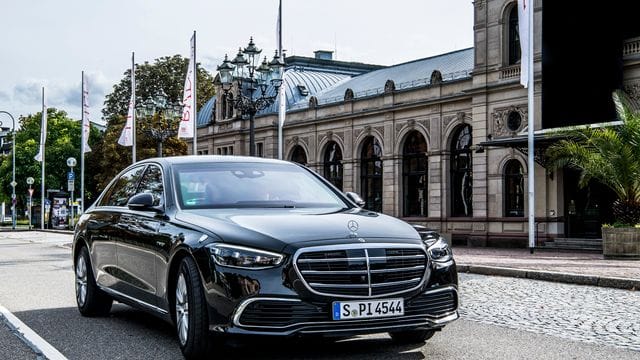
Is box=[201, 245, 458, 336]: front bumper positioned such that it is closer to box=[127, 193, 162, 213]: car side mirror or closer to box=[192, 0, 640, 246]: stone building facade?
box=[127, 193, 162, 213]: car side mirror

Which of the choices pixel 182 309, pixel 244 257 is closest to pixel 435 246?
pixel 244 257

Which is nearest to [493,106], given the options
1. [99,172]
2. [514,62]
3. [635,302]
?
[514,62]

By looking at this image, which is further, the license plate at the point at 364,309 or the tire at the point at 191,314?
the tire at the point at 191,314

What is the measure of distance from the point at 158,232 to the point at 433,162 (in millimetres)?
31366

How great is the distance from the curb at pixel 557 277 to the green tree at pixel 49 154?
210 ft

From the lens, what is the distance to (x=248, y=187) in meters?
7.57

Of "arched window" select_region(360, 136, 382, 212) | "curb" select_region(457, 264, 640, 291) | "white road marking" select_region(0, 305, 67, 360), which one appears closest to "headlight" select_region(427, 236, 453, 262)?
"white road marking" select_region(0, 305, 67, 360)

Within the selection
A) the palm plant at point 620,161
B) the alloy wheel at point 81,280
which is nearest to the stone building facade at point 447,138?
the palm plant at point 620,161

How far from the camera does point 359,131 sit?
4281 cm

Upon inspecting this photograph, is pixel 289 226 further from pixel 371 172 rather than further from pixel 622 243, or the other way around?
pixel 371 172

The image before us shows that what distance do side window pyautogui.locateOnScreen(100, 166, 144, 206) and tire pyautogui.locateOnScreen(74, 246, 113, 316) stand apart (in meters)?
0.71

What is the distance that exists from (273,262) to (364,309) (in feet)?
2.32

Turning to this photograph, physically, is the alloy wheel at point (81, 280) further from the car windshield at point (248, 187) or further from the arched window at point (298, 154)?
the arched window at point (298, 154)

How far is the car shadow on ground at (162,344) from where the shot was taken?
6.66m
